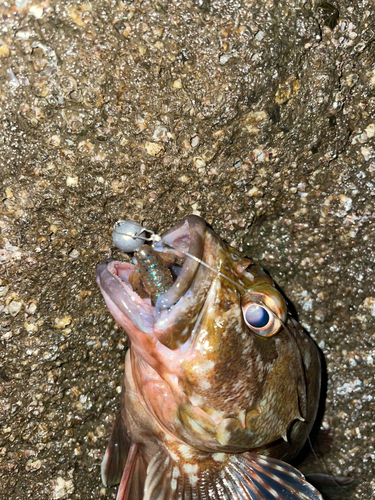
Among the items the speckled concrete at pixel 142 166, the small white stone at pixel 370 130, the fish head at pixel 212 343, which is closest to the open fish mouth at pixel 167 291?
the fish head at pixel 212 343

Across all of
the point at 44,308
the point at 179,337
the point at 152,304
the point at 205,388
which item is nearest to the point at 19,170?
→ the point at 44,308

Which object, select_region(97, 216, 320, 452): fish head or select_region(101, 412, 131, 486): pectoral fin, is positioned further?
select_region(101, 412, 131, 486): pectoral fin

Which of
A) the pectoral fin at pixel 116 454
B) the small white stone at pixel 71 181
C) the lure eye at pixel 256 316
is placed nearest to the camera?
the lure eye at pixel 256 316

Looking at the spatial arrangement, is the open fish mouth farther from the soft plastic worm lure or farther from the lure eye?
the lure eye

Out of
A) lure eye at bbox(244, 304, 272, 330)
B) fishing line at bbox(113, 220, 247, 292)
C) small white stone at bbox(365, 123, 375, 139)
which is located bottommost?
lure eye at bbox(244, 304, 272, 330)

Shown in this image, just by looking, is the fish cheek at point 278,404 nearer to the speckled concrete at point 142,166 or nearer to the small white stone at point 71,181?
the speckled concrete at point 142,166

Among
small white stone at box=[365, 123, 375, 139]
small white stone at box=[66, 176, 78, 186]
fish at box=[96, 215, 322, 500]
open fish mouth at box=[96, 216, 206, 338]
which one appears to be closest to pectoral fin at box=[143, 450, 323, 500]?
fish at box=[96, 215, 322, 500]

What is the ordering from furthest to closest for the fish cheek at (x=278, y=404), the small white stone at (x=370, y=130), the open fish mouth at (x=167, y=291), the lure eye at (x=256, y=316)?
the small white stone at (x=370, y=130), the fish cheek at (x=278, y=404), the lure eye at (x=256, y=316), the open fish mouth at (x=167, y=291)
